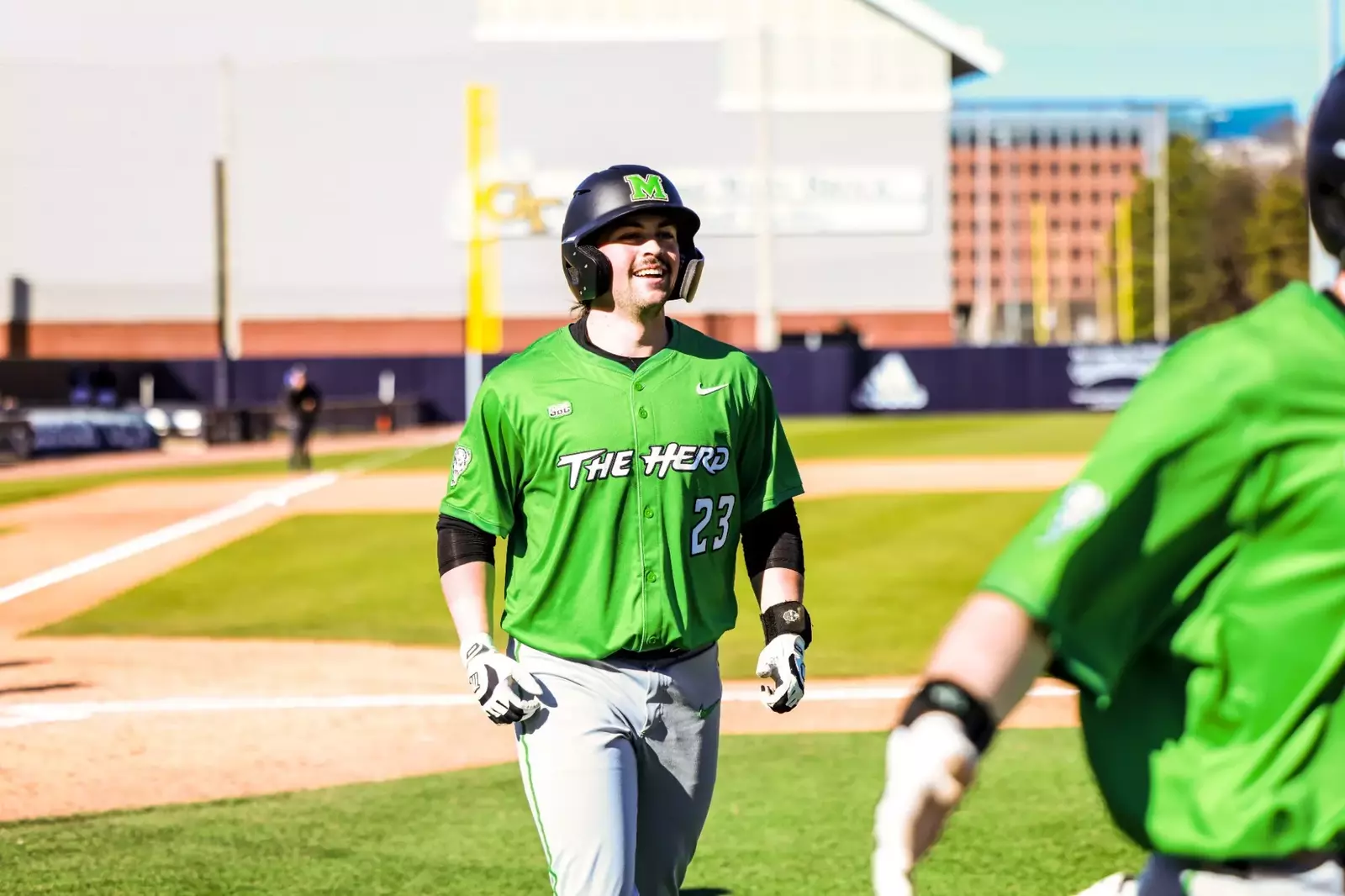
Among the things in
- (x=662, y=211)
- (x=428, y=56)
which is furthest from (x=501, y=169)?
(x=662, y=211)

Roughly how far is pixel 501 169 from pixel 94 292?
39.0 feet

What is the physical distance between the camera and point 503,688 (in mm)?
4047

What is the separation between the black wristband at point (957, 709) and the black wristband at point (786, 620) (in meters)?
2.36

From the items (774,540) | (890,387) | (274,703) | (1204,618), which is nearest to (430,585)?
(274,703)

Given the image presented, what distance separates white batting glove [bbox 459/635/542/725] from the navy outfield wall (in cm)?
3848

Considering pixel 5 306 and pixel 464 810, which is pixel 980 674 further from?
pixel 5 306

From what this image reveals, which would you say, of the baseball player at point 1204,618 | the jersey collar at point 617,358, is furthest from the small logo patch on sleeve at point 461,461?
the baseball player at point 1204,618

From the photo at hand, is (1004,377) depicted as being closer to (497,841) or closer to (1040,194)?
(497,841)

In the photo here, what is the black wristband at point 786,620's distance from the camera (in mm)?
4465

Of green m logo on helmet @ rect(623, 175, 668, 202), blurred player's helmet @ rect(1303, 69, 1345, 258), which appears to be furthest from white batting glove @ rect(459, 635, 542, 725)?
blurred player's helmet @ rect(1303, 69, 1345, 258)

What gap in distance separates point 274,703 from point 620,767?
22.7ft

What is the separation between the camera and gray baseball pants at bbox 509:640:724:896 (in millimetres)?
3996

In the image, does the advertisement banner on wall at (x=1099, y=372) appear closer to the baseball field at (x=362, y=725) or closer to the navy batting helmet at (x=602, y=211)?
the baseball field at (x=362, y=725)

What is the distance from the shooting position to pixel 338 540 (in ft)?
61.6
